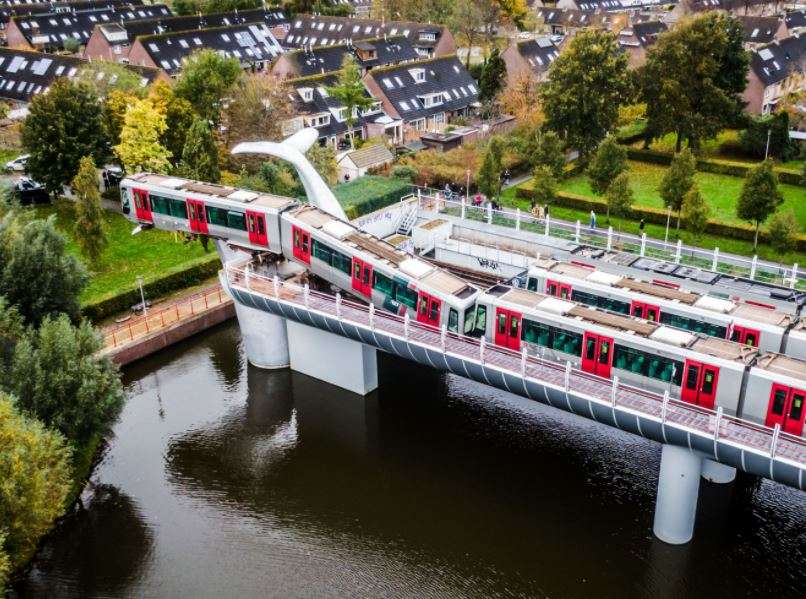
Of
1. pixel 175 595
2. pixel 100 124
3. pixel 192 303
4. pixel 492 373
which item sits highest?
pixel 100 124

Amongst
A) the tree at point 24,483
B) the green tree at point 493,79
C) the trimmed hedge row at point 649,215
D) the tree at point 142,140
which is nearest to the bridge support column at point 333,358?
the tree at point 24,483

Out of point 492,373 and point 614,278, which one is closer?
point 492,373

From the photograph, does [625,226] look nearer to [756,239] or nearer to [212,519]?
[756,239]

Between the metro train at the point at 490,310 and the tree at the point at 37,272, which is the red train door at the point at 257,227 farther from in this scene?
the tree at the point at 37,272

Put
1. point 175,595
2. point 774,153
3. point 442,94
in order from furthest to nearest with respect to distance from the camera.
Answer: point 442,94
point 774,153
point 175,595

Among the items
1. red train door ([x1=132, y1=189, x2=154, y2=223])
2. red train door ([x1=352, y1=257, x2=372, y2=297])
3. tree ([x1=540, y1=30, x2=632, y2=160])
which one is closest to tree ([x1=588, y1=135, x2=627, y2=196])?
tree ([x1=540, y1=30, x2=632, y2=160])

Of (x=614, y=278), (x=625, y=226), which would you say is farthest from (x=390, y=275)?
(x=625, y=226)

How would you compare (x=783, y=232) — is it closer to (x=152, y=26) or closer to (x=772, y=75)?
(x=772, y=75)

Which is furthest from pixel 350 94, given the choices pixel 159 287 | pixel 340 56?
pixel 159 287
